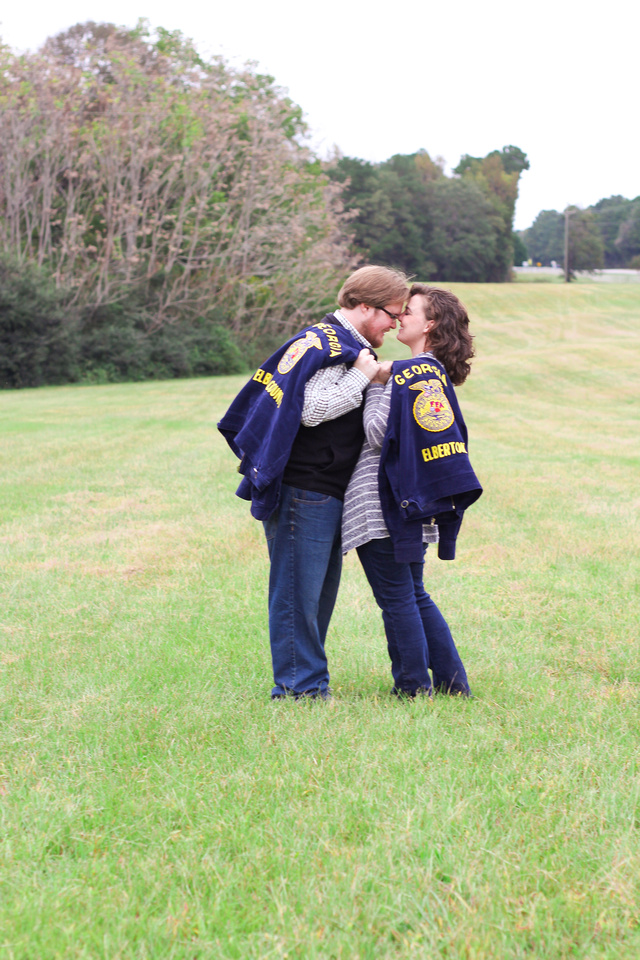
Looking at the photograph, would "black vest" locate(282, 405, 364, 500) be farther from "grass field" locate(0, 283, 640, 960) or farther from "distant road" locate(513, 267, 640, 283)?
"distant road" locate(513, 267, 640, 283)

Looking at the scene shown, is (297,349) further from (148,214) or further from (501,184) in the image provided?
(501,184)

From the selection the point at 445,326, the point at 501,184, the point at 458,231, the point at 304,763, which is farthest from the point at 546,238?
the point at 304,763

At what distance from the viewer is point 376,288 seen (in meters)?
3.55

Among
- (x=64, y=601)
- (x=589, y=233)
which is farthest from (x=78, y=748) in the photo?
(x=589, y=233)

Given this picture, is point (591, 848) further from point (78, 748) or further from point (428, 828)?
point (78, 748)

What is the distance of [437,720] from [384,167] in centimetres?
8247

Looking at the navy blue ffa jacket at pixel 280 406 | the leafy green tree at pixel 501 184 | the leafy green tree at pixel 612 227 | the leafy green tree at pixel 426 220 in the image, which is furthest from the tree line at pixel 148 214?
the leafy green tree at pixel 612 227

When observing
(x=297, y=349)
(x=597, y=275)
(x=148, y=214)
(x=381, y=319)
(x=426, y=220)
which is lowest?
(x=297, y=349)

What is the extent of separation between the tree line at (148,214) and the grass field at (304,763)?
23804mm

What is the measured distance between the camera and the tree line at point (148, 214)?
1103 inches

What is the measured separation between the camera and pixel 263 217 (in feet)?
106

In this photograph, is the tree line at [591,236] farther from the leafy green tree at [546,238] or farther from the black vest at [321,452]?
the black vest at [321,452]

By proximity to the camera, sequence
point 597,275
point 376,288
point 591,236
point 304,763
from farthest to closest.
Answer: point 591,236
point 597,275
point 376,288
point 304,763

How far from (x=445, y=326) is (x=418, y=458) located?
603 millimetres
